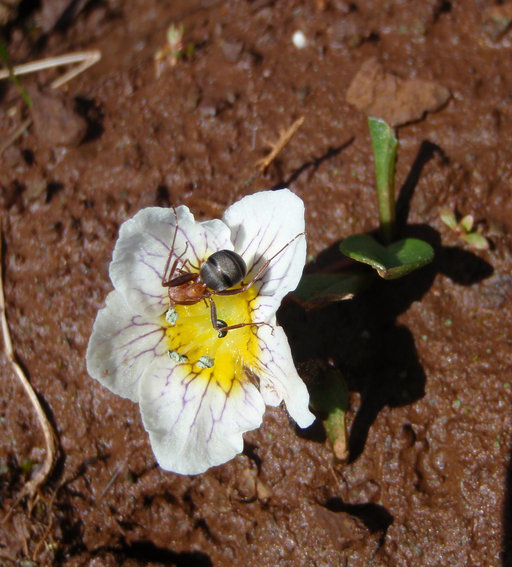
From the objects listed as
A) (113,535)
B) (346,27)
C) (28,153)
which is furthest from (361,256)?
(28,153)

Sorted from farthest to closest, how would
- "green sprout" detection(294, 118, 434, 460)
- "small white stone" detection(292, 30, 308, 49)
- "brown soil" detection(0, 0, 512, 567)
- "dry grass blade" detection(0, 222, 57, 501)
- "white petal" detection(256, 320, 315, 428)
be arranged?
"small white stone" detection(292, 30, 308, 49)
"dry grass blade" detection(0, 222, 57, 501)
"brown soil" detection(0, 0, 512, 567)
"green sprout" detection(294, 118, 434, 460)
"white petal" detection(256, 320, 315, 428)

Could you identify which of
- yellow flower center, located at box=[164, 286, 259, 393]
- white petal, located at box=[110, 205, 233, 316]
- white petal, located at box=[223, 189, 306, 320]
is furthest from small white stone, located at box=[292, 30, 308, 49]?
yellow flower center, located at box=[164, 286, 259, 393]

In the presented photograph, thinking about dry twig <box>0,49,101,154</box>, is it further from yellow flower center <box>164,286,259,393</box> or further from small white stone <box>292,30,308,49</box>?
yellow flower center <box>164,286,259,393</box>

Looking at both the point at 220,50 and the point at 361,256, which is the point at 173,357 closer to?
the point at 361,256

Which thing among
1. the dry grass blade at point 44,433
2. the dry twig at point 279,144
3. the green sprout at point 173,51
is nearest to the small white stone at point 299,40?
the dry twig at point 279,144

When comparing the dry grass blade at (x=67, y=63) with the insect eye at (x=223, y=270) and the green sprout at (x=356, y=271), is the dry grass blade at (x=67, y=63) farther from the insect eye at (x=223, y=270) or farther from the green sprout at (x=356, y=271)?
the insect eye at (x=223, y=270)

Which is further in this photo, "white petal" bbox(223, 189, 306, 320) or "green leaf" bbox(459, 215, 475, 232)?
"green leaf" bbox(459, 215, 475, 232)
